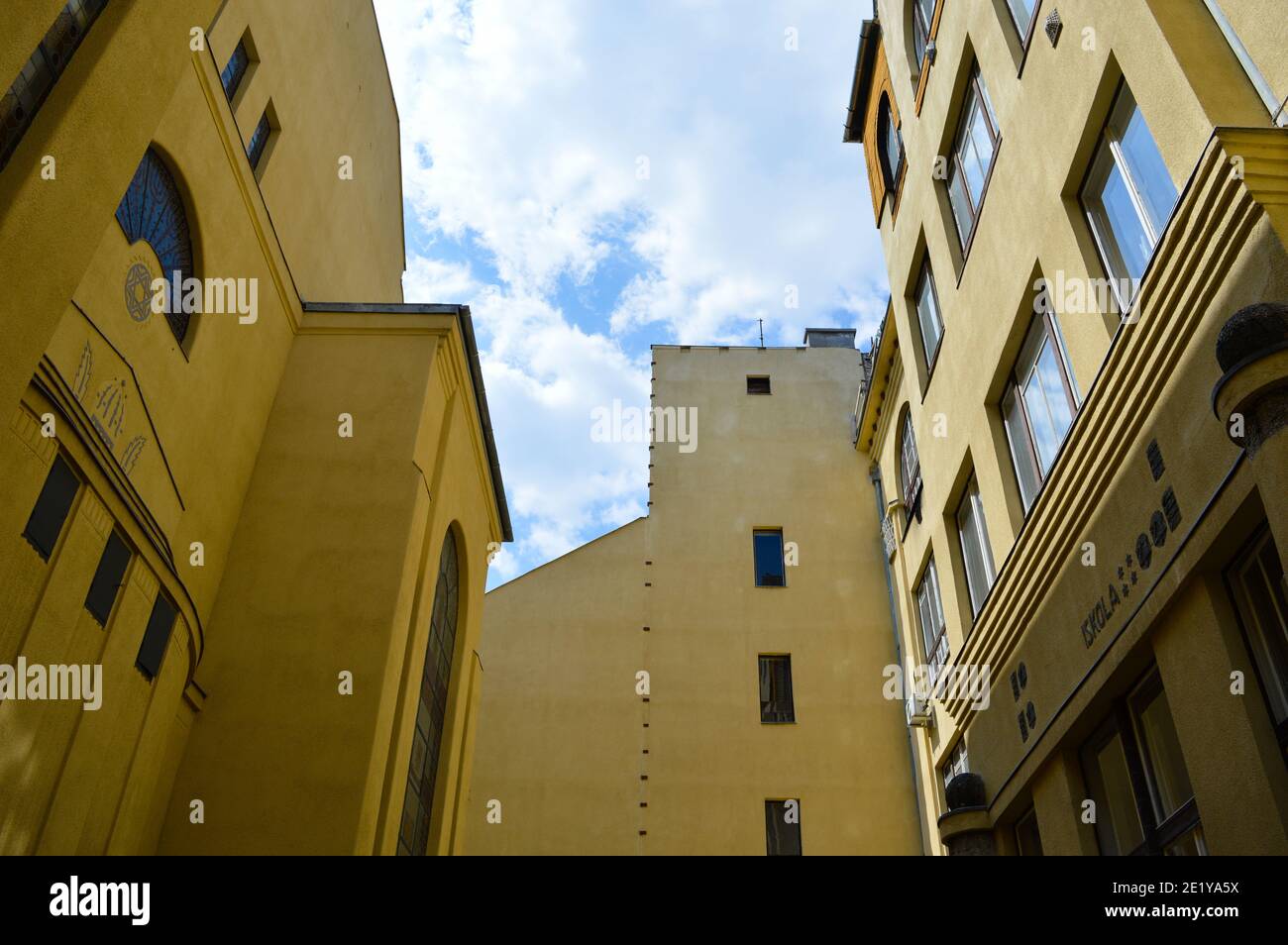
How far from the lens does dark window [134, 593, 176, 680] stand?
27.0 ft

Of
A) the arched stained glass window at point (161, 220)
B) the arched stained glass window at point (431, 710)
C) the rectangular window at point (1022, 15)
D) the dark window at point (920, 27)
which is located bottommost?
the arched stained glass window at point (431, 710)

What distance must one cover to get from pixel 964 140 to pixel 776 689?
39.9ft

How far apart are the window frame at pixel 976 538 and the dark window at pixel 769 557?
894 centimetres

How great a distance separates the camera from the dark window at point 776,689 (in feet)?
69.6

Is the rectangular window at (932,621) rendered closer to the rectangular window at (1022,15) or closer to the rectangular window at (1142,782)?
the rectangular window at (1142,782)

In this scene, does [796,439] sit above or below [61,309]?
above

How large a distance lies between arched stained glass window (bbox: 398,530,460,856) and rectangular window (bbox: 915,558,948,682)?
750cm

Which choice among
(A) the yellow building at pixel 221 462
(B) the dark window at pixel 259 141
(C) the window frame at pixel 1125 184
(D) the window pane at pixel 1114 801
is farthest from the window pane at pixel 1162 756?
(B) the dark window at pixel 259 141

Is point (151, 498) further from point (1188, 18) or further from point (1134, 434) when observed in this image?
point (1188, 18)

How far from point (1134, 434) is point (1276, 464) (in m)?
3.00
